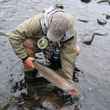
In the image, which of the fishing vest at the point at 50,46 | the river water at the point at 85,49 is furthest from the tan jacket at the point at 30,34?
the river water at the point at 85,49

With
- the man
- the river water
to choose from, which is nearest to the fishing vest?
the man

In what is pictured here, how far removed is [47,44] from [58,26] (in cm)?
94

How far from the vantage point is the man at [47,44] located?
609 centimetres

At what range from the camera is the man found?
6.09m

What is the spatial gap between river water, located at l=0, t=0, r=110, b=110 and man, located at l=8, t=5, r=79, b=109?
691mm

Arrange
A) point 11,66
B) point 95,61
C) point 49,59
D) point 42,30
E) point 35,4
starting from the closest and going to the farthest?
point 42,30, point 49,59, point 11,66, point 95,61, point 35,4

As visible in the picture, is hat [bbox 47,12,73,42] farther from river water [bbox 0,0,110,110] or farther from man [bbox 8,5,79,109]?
river water [bbox 0,0,110,110]

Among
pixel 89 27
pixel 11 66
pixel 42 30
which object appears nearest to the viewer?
pixel 42 30

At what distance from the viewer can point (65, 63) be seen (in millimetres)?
6758

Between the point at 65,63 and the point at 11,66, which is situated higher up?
the point at 65,63

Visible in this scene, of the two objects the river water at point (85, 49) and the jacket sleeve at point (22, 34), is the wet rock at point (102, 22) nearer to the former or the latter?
the river water at point (85, 49)

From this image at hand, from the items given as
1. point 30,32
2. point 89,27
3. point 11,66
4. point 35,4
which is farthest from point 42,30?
point 35,4

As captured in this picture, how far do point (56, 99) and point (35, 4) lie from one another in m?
6.20

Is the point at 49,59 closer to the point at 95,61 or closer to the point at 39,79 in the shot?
the point at 39,79
